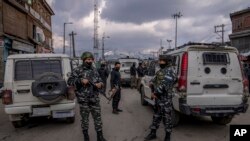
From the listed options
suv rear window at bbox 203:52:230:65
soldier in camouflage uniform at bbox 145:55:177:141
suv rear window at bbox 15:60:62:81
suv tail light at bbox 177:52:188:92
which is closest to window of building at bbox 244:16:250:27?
suv rear window at bbox 203:52:230:65

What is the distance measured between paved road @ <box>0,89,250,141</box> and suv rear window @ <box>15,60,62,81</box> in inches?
55.6

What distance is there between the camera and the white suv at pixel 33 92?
7047 millimetres

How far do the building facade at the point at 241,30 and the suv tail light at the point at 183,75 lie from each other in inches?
1449

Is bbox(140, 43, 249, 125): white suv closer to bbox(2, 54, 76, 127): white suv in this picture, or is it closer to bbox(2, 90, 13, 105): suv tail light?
bbox(2, 54, 76, 127): white suv

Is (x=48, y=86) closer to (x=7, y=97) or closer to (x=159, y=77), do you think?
(x=7, y=97)

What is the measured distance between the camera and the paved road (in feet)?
21.4

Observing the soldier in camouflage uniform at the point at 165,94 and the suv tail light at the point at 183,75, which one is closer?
the soldier in camouflage uniform at the point at 165,94

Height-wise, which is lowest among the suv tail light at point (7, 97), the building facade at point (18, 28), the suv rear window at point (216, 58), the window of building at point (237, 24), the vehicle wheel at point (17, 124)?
the vehicle wheel at point (17, 124)

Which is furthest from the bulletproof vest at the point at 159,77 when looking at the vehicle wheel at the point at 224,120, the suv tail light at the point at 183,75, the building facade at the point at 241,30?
the building facade at the point at 241,30

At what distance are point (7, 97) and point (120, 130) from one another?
9.57 ft

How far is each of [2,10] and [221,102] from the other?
684 inches

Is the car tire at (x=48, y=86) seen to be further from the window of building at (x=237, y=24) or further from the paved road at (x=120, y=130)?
the window of building at (x=237, y=24)

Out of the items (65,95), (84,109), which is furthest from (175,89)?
(65,95)

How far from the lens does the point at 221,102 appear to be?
6719 millimetres
